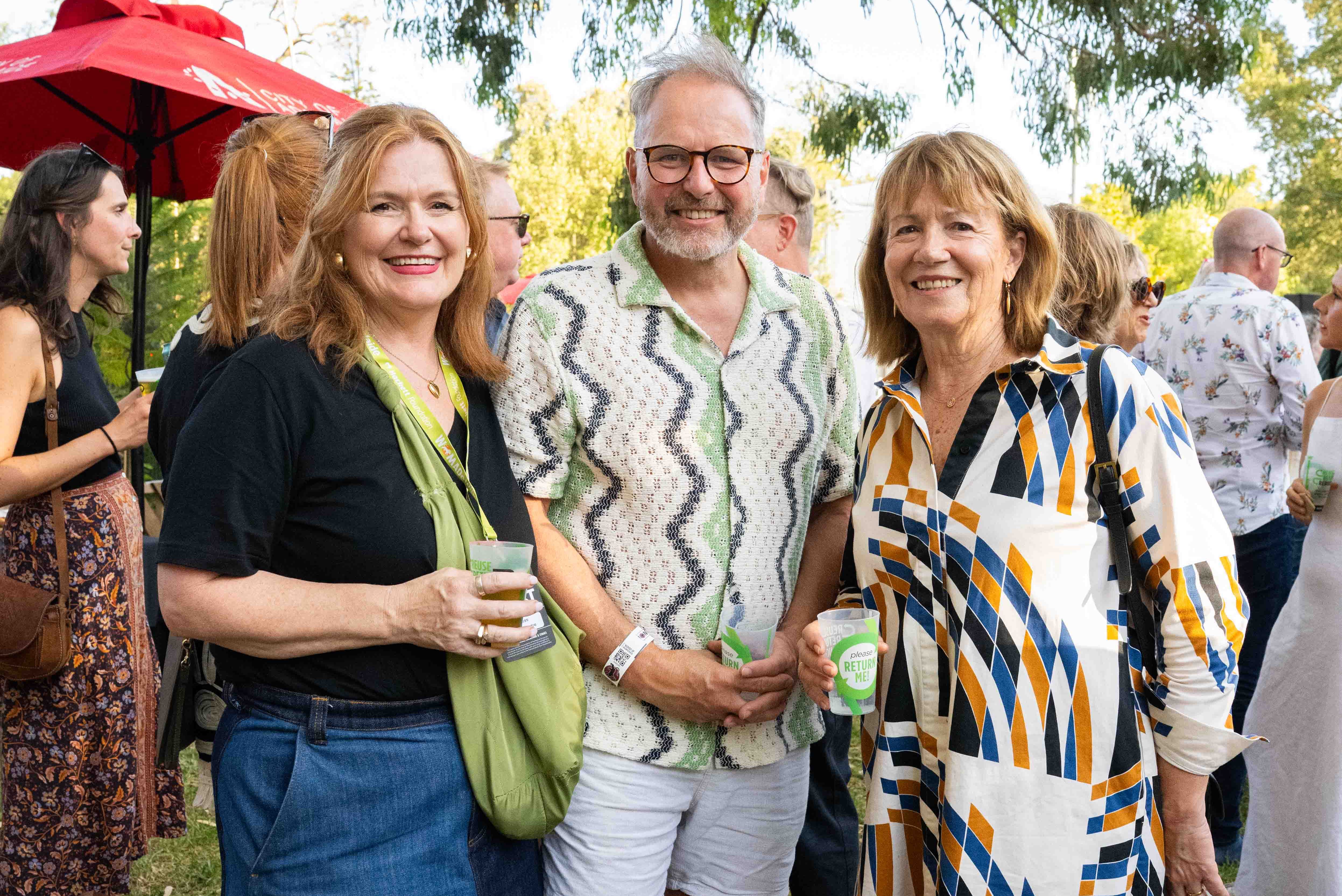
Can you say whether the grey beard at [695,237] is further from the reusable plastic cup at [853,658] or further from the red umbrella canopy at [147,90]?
the red umbrella canopy at [147,90]

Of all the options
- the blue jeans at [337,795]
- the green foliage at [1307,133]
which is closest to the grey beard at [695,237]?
the blue jeans at [337,795]

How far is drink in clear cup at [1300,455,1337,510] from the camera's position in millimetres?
3451

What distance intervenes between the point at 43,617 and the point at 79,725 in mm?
447

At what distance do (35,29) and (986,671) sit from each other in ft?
107

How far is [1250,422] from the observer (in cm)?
477

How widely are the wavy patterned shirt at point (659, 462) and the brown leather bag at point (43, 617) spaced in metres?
2.01

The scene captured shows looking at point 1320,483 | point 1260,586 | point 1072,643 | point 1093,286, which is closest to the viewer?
point 1072,643

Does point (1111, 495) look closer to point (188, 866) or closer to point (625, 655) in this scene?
point (625, 655)

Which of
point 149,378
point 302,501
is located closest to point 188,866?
point 149,378

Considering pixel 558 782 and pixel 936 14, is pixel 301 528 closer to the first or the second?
pixel 558 782

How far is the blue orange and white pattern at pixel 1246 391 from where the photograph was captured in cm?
468

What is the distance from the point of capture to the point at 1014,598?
187 centimetres

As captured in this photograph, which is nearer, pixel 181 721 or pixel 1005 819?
pixel 1005 819

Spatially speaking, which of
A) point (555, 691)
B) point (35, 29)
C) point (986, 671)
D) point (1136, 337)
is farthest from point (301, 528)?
point (35, 29)
